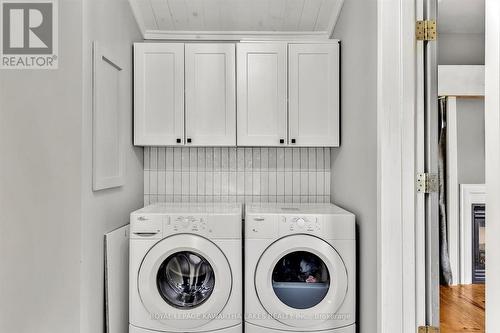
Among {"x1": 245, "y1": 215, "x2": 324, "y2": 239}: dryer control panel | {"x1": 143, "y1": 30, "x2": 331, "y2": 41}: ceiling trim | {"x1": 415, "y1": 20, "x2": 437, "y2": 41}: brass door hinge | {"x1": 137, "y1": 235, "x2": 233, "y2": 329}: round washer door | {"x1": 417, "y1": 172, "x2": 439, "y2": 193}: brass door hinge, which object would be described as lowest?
{"x1": 137, "y1": 235, "x2": 233, "y2": 329}: round washer door

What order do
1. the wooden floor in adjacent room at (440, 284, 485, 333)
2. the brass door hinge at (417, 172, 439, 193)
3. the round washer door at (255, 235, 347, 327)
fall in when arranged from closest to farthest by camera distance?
the brass door hinge at (417, 172, 439, 193) < the round washer door at (255, 235, 347, 327) < the wooden floor in adjacent room at (440, 284, 485, 333)

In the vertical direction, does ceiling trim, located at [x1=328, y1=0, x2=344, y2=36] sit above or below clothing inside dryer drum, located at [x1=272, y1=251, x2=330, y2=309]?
above

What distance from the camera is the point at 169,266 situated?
84.6 inches

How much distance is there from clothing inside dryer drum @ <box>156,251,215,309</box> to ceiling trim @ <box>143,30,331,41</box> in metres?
1.67

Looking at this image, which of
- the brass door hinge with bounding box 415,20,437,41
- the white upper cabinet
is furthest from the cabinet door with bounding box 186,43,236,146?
the brass door hinge with bounding box 415,20,437,41

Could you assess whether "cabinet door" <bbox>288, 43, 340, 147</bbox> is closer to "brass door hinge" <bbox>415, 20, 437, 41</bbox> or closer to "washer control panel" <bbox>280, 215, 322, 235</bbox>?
"washer control panel" <bbox>280, 215, 322, 235</bbox>

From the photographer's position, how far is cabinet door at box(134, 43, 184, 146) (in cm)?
255

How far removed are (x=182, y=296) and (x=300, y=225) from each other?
79cm

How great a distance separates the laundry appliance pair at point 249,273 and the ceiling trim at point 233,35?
1455 millimetres

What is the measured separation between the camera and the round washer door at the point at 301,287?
2.07 metres

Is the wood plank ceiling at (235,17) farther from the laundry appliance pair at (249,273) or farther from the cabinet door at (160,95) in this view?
the laundry appliance pair at (249,273)

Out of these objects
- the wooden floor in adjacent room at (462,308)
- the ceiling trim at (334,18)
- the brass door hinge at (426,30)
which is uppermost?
the ceiling trim at (334,18)

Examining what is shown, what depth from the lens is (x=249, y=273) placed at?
2.10 m

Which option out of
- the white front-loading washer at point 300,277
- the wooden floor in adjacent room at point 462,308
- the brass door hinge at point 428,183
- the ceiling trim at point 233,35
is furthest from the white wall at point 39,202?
the wooden floor in adjacent room at point 462,308
